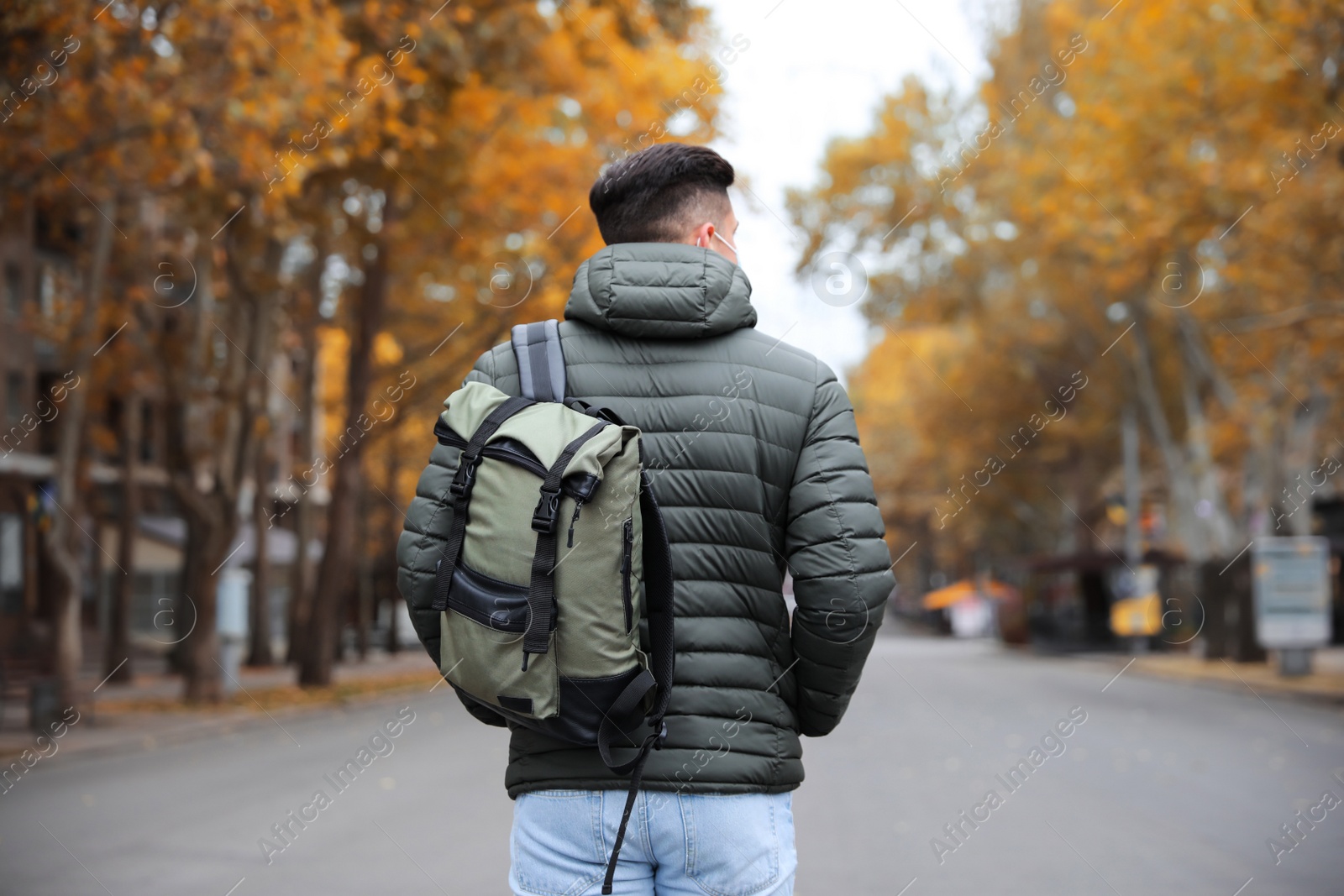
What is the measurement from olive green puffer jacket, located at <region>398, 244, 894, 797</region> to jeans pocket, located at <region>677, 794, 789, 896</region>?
0.03 metres

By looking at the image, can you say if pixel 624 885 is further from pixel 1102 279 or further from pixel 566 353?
pixel 1102 279

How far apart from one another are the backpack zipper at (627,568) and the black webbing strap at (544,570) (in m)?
0.10

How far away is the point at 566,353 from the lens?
220cm

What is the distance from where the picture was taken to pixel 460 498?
198 centimetres

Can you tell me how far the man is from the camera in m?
2.05

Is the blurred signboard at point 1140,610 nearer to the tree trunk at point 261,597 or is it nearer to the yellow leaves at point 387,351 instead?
the yellow leaves at point 387,351

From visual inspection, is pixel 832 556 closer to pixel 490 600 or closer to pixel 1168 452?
pixel 490 600

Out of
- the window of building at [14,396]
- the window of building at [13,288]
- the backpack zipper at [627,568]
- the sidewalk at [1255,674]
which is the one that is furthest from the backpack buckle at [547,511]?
the window of building at [14,396]

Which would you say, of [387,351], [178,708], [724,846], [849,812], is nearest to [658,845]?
[724,846]

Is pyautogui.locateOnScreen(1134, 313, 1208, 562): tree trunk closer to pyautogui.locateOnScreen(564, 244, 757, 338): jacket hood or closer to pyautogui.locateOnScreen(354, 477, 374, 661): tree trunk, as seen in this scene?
pyautogui.locateOnScreen(354, 477, 374, 661): tree trunk

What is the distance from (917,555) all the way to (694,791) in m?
79.8

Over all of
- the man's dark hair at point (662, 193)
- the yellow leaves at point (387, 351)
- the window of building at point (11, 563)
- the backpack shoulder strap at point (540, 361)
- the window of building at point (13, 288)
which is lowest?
the window of building at point (11, 563)

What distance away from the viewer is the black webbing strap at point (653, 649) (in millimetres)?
1981

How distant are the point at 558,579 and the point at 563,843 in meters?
0.45
